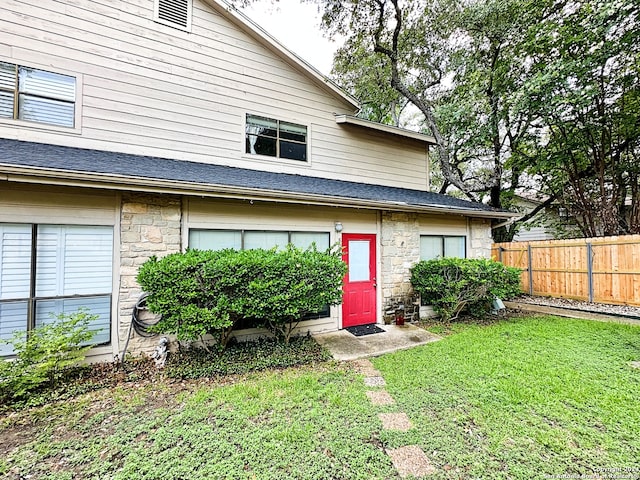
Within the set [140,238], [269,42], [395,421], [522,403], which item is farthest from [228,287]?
[269,42]

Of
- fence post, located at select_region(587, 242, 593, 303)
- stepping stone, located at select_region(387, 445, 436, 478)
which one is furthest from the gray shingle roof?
fence post, located at select_region(587, 242, 593, 303)

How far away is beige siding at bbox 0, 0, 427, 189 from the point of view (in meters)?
Answer: 4.71

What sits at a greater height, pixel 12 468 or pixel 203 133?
pixel 203 133

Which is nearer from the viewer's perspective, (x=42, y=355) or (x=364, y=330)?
(x=42, y=355)

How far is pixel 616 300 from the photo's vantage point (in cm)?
720

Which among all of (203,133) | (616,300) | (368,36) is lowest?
(616,300)

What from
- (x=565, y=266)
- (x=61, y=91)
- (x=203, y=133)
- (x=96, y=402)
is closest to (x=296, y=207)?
(x=203, y=133)

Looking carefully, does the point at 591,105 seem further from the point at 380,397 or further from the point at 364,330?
the point at 380,397

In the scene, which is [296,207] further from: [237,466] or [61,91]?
[61,91]

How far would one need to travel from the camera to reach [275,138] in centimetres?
667

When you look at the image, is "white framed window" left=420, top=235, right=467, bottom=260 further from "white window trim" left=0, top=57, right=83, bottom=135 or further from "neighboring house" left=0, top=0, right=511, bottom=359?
"white window trim" left=0, top=57, right=83, bottom=135

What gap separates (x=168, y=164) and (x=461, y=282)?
6.32 meters

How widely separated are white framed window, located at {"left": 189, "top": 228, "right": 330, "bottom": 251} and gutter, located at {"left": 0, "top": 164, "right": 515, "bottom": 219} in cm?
69

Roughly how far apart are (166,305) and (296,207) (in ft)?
9.26
